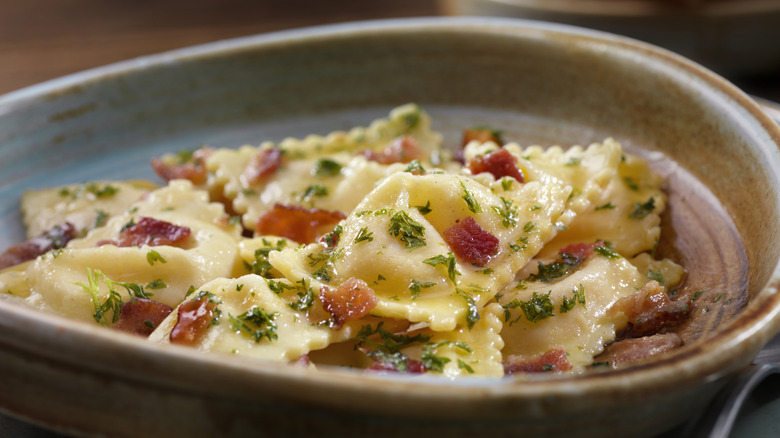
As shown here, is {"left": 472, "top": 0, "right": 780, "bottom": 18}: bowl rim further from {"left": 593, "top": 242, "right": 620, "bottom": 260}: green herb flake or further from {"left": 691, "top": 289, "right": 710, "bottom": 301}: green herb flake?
{"left": 691, "top": 289, "right": 710, "bottom": 301}: green herb flake

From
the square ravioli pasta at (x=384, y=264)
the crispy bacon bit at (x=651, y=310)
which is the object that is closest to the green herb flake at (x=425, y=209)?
the square ravioli pasta at (x=384, y=264)

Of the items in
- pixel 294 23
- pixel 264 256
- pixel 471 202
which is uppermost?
pixel 471 202

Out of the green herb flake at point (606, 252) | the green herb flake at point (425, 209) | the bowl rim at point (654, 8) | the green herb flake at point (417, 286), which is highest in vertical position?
the bowl rim at point (654, 8)

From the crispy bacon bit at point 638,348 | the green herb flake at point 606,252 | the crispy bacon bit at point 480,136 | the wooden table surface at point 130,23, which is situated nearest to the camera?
the crispy bacon bit at point 638,348

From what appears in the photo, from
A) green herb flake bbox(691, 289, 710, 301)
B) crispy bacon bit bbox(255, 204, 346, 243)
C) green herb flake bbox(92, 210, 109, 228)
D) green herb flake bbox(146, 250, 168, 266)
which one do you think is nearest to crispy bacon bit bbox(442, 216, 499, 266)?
crispy bacon bit bbox(255, 204, 346, 243)

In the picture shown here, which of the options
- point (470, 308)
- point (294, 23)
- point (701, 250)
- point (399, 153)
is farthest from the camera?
point (294, 23)

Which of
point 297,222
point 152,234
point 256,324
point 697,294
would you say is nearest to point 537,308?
point 697,294

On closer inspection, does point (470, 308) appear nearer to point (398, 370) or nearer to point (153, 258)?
point (398, 370)

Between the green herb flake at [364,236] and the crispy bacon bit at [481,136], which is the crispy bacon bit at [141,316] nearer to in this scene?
the green herb flake at [364,236]
